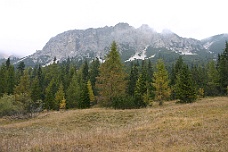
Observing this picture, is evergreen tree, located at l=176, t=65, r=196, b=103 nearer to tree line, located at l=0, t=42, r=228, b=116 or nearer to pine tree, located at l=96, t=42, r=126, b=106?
tree line, located at l=0, t=42, r=228, b=116

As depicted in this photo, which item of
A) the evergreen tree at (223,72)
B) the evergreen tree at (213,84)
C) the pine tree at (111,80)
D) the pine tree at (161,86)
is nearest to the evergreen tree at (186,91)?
the pine tree at (161,86)

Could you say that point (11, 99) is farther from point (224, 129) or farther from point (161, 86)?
point (224, 129)

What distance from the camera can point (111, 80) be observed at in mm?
45875

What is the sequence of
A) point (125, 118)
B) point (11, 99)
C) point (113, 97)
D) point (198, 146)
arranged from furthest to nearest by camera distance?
1. point (113, 97)
2. point (11, 99)
3. point (125, 118)
4. point (198, 146)

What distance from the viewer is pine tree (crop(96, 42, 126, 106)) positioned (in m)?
45.5

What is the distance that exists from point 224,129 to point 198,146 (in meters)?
4.08

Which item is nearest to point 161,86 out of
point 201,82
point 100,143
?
point 201,82

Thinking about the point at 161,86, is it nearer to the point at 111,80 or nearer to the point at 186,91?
the point at 186,91

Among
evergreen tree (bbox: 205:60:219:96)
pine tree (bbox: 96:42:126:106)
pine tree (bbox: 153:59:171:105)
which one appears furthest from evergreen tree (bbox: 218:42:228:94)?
pine tree (bbox: 96:42:126:106)

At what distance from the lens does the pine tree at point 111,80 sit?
1790 inches

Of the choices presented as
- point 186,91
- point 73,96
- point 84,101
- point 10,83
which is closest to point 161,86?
point 186,91

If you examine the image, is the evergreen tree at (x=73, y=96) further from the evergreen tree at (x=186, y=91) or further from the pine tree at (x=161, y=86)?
the evergreen tree at (x=186, y=91)

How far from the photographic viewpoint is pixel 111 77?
151 ft

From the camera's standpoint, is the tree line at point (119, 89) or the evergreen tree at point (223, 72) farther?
the evergreen tree at point (223, 72)
